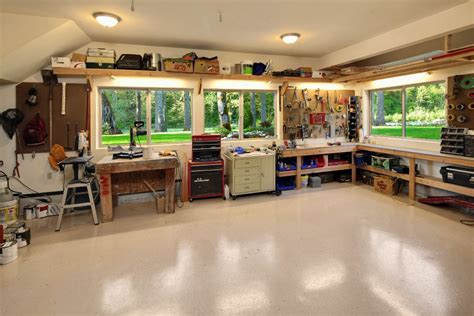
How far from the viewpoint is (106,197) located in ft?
12.9

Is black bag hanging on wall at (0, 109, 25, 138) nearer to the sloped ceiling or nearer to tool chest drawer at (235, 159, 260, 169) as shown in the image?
the sloped ceiling

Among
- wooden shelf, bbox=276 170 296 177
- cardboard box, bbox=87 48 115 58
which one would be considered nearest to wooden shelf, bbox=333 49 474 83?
wooden shelf, bbox=276 170 296 177

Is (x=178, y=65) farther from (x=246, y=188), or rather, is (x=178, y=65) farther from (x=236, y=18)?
(x=246, y=188)

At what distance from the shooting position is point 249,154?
5105 mm

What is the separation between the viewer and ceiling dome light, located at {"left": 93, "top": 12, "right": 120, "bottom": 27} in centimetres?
357

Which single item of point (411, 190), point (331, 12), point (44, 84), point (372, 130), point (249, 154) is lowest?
point (411, 190)

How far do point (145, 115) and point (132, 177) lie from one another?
1.31 metres

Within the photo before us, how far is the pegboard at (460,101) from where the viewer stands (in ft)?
13.7

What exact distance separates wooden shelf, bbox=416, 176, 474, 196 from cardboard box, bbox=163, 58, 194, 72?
4.38 m

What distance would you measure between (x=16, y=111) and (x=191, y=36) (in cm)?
299

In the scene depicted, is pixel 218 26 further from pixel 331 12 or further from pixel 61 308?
pixel 61 308

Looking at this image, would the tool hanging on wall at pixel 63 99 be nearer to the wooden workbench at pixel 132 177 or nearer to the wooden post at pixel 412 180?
the wooden workbench at pixel 132 177

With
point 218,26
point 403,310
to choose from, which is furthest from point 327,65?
point 403,310

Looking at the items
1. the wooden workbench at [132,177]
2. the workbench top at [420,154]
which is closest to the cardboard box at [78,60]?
the wooden workbench at [132,177]
